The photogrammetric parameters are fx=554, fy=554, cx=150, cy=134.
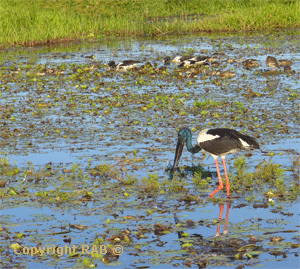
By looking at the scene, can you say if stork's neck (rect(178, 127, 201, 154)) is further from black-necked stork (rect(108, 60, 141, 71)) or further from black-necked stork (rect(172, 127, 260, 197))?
black-necked stork (rect(108, 60, 141, 71))

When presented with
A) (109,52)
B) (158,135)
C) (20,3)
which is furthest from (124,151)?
(20,3)

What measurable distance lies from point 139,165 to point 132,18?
2014 centimetres

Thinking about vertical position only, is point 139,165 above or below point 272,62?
below

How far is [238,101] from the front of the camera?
13547mm

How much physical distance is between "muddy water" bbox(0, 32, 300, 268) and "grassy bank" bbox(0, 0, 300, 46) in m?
4.94

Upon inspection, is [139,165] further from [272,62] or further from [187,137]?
[272,62]

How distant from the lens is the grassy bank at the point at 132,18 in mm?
23484

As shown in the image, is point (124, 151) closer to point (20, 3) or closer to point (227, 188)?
point (227, 188)

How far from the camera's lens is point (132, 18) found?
2834cm

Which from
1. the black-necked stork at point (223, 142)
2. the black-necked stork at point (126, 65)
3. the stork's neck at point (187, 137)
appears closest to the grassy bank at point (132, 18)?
the black-necked stork at point (126, 65)

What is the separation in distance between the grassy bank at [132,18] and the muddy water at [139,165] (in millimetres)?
4942

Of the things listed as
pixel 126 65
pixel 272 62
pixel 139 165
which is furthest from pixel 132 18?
pixel 139 165

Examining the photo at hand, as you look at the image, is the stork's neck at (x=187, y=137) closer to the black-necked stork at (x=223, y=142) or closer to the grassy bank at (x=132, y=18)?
the black-necked stork at (x=223, y=142)

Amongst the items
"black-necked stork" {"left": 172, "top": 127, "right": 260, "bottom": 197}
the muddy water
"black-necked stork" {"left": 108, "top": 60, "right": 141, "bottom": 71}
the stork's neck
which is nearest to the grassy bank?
the muddy water
